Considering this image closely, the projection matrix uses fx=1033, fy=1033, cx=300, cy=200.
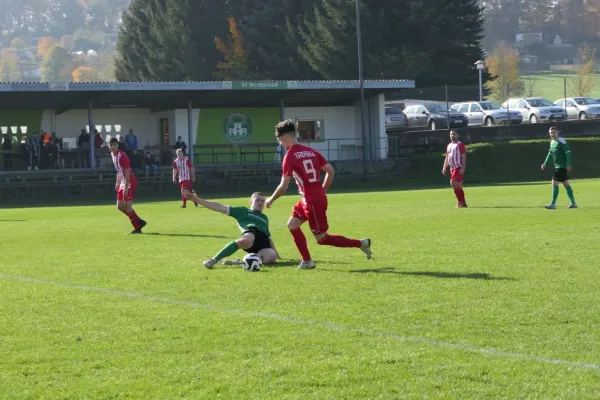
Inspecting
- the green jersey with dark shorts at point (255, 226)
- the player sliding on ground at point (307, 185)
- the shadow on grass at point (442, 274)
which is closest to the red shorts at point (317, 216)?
the player sliding on ground at point (307, 185)

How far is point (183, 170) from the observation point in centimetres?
3019

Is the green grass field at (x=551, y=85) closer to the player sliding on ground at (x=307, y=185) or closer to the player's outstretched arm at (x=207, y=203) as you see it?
the player sliding on ground at (x=307, y=185)

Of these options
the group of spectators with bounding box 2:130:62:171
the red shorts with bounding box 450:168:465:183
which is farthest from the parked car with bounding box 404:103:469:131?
the red shorts with bounding box 450:168:465:183

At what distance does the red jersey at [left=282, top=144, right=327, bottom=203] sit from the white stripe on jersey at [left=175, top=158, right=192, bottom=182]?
17971 mm

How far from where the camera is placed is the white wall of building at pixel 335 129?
50.8 meters

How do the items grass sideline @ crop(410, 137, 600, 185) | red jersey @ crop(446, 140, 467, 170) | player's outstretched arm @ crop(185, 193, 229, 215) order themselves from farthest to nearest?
grass sideline @ crop(410, 137, 600, 185) → red jersey @ crop(446, 140, 467, 170) → player's outstretched arm @ crop(185, 193, 229, 215)

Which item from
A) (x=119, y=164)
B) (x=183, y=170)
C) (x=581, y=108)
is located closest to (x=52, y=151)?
(x=183, y=170)

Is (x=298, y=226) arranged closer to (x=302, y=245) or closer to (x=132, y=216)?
(x=302, y=245)

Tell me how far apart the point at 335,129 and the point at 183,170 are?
22000mm

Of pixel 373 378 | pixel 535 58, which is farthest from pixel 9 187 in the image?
pixel 535 58

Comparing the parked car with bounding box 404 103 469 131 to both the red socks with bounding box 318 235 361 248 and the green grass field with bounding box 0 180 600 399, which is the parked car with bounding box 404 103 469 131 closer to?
the green grass field with bounding box 0 180 600 399

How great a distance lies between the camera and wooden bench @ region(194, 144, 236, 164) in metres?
48.1

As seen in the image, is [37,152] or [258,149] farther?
[258,149]

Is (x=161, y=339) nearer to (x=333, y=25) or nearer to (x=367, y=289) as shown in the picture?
(x=367, y=289)
